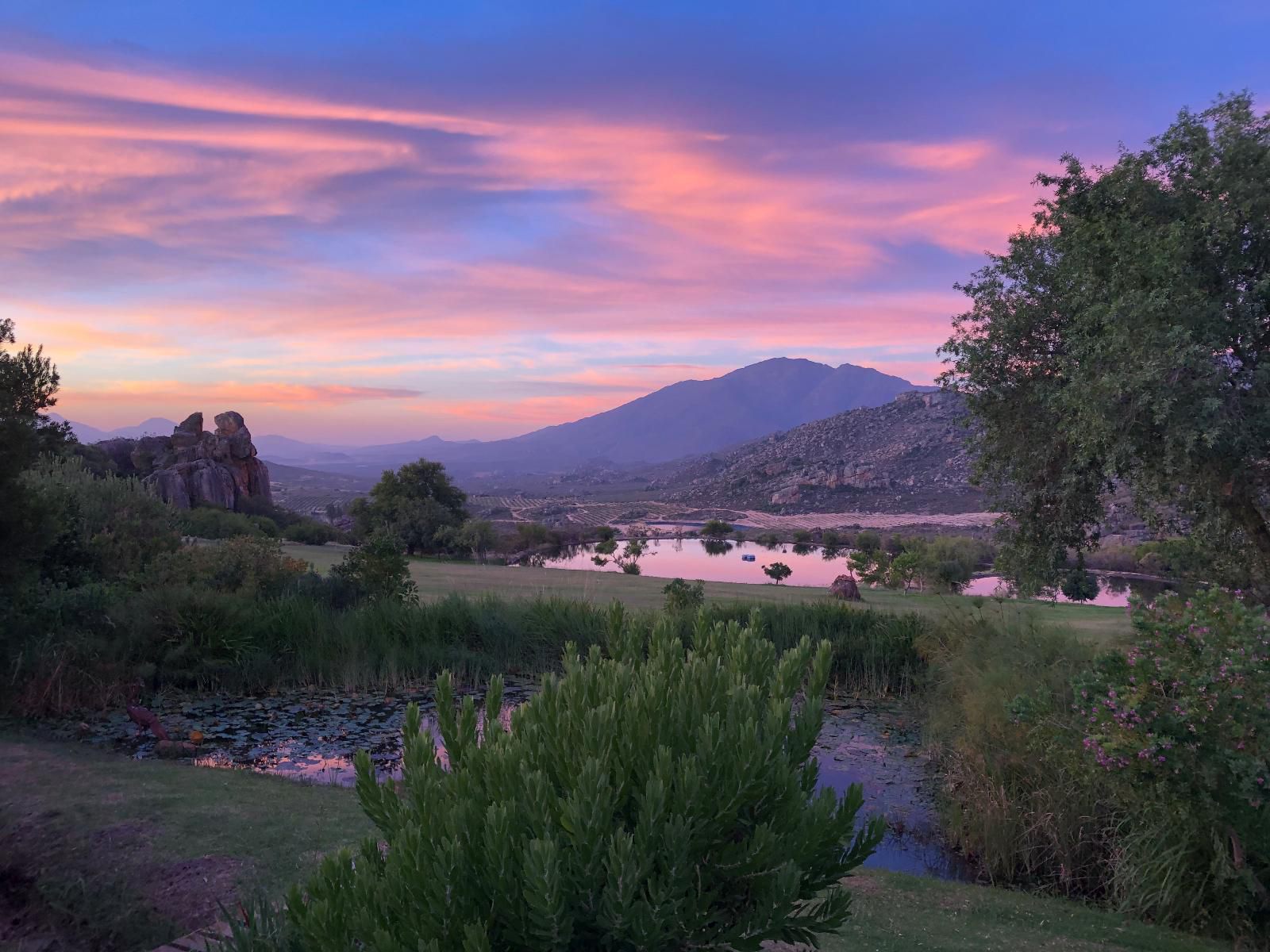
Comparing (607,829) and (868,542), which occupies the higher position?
(607,829)

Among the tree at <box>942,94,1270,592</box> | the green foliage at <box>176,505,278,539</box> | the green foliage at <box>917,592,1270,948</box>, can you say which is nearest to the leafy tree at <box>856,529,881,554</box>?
the tree at <box>942,94,1270,592</box>

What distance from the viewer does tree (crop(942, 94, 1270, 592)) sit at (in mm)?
9977

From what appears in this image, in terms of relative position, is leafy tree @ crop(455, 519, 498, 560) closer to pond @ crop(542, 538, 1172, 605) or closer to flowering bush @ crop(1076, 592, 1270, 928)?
pond @ crop(542, 538, 1172, 605)

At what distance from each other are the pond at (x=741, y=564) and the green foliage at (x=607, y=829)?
25.6 metres

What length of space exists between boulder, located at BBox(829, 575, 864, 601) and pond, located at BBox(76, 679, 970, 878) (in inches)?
298

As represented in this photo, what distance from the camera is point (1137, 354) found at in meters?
10.0

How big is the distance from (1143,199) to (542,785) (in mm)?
12308

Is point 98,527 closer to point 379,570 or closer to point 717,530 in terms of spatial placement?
point 379,570

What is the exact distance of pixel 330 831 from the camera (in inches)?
A: 246

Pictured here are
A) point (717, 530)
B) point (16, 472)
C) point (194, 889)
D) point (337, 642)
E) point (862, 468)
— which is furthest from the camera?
point (862, 468)

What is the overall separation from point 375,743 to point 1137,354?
1071 centimetres

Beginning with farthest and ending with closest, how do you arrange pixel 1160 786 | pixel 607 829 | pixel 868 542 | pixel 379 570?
1. pixel 868 542
2. pixel 379 570
3. pixel 1160 786
4. pixel 607 829

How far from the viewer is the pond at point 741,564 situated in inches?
1216

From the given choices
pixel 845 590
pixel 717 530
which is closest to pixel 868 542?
pixel 717 530
